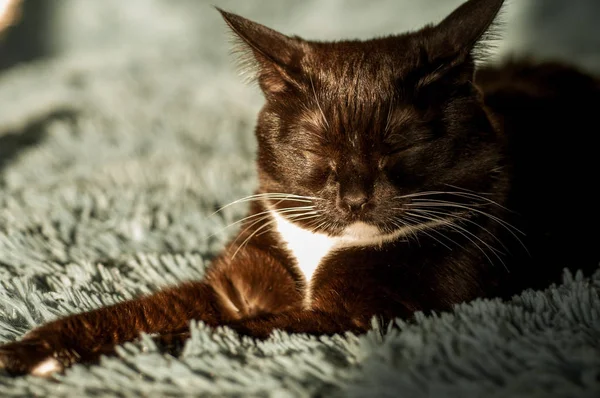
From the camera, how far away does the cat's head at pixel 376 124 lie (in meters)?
0.87

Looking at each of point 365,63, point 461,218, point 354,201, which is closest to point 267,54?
point 365,63

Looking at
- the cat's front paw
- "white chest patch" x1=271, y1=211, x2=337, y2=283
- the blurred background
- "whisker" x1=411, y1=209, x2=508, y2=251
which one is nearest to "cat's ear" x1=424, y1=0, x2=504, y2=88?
"whisker" x1=411, y1=209, x2=508, y2=251

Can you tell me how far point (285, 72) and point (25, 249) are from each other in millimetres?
594

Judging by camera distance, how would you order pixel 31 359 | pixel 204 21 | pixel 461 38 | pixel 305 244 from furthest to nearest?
pixel 204 21
pixel 305 244
pixel 461 38
pixel 31 359

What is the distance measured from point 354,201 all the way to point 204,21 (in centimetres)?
219

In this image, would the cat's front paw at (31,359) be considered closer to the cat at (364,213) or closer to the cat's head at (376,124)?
the cat at (364,213)

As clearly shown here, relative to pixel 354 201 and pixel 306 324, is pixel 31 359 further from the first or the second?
pixel 354 201

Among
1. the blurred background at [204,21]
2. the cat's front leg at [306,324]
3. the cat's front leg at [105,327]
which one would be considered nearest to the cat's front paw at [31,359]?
the cat's front leg at [105,327]

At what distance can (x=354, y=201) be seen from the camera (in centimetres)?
86

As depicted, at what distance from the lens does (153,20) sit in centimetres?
279

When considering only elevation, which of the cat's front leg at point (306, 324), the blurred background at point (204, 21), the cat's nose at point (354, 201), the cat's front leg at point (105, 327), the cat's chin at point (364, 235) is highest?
the blurred background at point (204, 21)

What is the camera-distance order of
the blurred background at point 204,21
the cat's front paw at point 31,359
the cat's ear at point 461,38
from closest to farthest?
the cat's front paw at point 31,359 < the cat's ear at point 461,38 < the blurred background at point 204,21

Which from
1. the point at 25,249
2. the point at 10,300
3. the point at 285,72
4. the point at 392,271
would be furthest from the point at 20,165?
the point at 392,271

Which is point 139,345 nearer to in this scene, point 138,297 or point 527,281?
point 138,297
